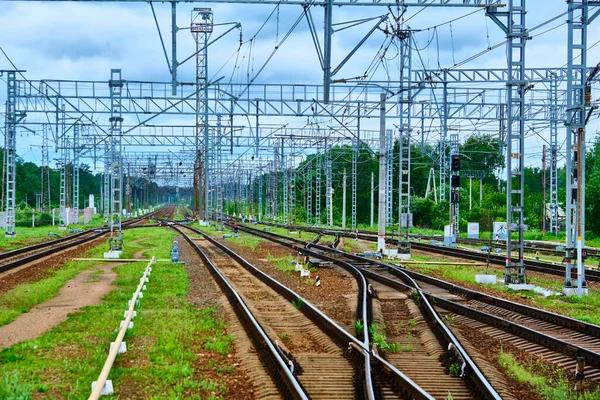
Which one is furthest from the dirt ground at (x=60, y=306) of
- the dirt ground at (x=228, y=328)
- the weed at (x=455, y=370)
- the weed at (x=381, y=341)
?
the weed at (x=455, y=370)

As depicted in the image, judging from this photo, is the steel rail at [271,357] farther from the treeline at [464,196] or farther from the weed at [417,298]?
the treeline at [464,196]

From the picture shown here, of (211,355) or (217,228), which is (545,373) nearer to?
(211,355)

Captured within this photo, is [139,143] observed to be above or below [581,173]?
above

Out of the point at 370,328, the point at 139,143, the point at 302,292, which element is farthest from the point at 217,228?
the point at 370,328

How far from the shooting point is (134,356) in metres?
10.2

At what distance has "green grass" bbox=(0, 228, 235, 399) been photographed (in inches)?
335

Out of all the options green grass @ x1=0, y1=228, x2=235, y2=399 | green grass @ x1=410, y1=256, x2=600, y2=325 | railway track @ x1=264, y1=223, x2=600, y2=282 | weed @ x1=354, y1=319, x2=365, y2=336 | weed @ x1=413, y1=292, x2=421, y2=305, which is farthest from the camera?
railway track @ x1=264, y1=223, x2=600, y2=282

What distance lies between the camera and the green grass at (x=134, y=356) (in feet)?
27.9

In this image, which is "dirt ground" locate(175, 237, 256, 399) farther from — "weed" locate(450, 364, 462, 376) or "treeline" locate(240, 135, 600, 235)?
"treeline" locate(240, 135, 600, 235)

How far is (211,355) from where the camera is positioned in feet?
34.5

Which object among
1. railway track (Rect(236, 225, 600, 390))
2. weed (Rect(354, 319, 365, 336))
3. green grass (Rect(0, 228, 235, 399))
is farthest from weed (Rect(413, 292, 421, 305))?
green grass (Rect(0, 228, 235, 399))

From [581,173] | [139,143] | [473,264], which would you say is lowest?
[473,264]

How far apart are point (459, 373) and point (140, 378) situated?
410 cm

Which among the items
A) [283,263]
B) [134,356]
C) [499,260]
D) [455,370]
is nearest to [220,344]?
[134,356]
